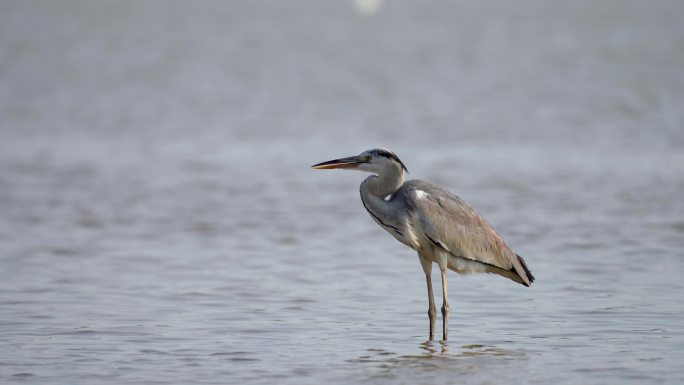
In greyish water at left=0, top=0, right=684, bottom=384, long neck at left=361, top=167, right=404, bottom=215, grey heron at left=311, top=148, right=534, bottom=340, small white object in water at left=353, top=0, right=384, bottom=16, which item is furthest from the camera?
small white object in water at left=353, top=0, right=384, bottom=16

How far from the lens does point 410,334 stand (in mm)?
8305

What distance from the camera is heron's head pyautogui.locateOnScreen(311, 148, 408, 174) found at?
27.0ft

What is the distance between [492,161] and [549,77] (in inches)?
470

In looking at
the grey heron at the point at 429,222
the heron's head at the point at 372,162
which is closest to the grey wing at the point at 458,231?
the grey heron at the point at 429,222

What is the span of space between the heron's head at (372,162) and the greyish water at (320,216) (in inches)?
42.0

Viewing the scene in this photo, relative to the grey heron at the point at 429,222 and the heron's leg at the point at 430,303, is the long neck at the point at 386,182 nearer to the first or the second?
the grey heron at the point at 429,222

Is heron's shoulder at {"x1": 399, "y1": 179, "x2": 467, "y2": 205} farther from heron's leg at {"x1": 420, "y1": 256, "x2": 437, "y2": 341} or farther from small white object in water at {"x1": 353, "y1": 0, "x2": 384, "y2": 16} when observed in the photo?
small white object in water at {"x1": 353, "y1": 0, "x2": 384, "y2": 16}

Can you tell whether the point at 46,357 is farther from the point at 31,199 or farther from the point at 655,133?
the point at 655,133

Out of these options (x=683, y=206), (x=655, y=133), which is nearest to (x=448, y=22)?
(x=655, y=133)

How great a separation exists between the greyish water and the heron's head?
107 cm

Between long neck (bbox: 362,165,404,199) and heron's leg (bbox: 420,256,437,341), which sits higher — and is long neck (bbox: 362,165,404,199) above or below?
above

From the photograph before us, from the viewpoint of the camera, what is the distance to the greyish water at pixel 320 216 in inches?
303

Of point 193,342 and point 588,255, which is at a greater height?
point 588,255

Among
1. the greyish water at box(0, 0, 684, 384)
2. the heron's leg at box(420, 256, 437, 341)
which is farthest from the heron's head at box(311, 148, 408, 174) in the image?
the greyish water at box(0, 0, 684, 384)
